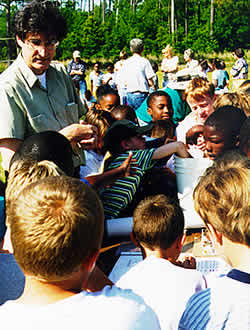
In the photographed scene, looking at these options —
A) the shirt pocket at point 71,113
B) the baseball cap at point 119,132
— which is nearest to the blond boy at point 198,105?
the baseball cap at point 119,132

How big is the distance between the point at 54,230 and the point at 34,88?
173 centimetres

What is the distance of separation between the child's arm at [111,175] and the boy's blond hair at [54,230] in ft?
5.76

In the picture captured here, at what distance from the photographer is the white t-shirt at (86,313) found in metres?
1.08

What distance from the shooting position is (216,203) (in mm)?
1459

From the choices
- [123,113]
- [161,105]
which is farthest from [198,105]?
[123,113]

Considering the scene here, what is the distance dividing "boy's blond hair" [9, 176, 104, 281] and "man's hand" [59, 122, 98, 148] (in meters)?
1.36

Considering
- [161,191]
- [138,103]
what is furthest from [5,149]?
[138,103]

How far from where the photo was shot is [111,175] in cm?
302

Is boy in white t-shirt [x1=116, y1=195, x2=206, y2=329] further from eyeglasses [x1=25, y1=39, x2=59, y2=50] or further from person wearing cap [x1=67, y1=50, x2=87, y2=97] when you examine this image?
person wearing cap [x1=67, y1=50, x2=87, y2=97]

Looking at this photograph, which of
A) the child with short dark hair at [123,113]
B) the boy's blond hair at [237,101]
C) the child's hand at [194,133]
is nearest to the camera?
the child's hand at [194,133]

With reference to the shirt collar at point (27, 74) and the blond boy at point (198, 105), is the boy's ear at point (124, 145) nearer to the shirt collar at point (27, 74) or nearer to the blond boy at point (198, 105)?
the shirt collar at point (27, 74)

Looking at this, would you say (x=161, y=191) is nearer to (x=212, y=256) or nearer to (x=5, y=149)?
(x=212, y=256)

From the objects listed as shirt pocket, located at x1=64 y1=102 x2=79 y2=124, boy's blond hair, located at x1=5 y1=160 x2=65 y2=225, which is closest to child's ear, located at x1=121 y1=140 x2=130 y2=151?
shirt pocket, located at x1=64 y1=102 x2=79 y2=124

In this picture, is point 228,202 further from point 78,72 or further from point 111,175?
point 78,72
